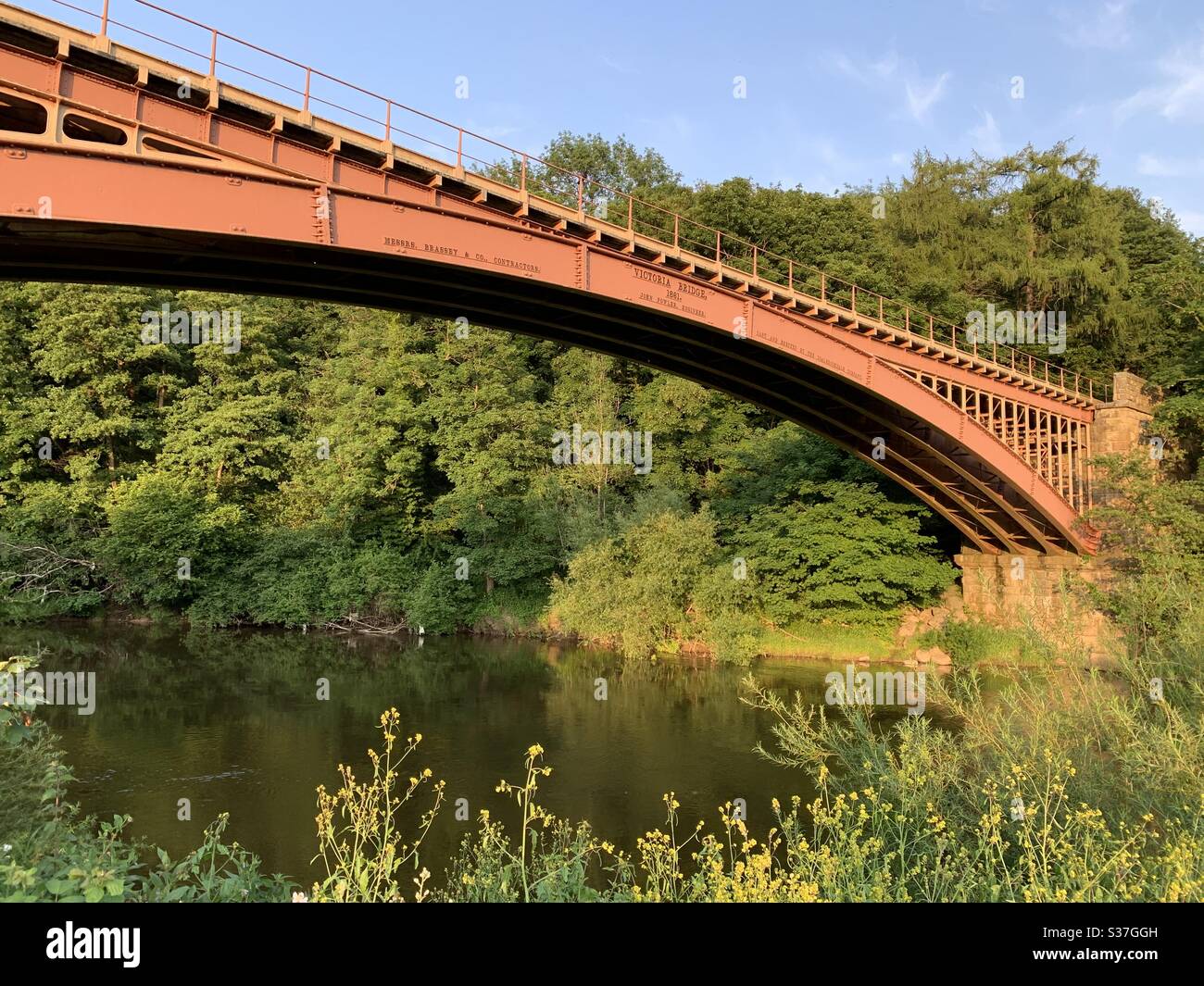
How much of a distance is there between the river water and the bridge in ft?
23.7

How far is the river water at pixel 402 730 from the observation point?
11180mm

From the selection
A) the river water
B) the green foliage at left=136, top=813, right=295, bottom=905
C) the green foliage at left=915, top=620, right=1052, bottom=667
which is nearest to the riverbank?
the green foliage at left=915, top=620, right=1052, bottom=667

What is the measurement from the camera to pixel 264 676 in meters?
20.8

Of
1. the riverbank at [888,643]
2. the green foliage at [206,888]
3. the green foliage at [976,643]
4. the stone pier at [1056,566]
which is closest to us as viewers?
the green foliage at [206,888]

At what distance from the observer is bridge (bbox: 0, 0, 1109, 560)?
8711mm

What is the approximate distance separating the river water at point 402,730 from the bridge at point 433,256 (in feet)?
23.7

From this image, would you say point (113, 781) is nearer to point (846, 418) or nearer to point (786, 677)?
point (786, 677)

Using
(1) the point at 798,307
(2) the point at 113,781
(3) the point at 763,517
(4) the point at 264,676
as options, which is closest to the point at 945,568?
(3) the point at 763,517

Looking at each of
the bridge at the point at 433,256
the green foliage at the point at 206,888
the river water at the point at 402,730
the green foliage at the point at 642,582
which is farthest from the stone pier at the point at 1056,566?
the green foliage at the point at 206,888

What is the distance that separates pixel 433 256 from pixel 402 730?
9.25 metres

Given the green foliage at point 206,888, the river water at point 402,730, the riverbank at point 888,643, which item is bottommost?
the river water at point 402,730

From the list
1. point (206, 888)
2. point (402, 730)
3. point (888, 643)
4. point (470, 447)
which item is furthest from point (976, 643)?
point (206, 888)

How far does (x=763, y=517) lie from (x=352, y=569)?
1539 centimetres

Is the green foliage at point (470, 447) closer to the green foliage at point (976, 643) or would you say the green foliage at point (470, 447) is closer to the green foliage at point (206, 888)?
the green foliage at point (976, 643)
